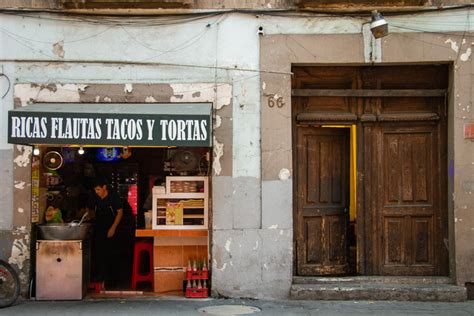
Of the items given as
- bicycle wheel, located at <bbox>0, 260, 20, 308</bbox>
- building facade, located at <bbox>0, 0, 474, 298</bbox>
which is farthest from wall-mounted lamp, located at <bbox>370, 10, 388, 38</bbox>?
bicycle wheel, located at <bbox>0, 260, 20, 308</bbox>

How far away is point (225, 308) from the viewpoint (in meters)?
9.56

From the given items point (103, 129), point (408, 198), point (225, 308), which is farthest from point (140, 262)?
point (408, 198)

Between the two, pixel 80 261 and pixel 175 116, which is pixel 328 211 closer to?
pixel 175 116

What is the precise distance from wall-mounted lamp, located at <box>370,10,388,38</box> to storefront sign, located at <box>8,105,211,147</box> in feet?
9.67

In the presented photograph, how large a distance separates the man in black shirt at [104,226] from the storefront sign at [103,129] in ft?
8.82

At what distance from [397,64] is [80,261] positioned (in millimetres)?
6070

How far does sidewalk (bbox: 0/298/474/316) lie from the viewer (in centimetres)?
925

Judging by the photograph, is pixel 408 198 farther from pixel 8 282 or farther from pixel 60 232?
pixel 8 282

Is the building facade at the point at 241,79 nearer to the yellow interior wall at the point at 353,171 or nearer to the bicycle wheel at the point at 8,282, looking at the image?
the bicycle wheel at the point at 8,282

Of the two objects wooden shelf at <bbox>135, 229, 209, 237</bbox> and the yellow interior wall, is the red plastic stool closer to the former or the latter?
wooden shelf at <bbox>135, 229, 209, 237</bbox>

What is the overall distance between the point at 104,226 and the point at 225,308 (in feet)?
11.3

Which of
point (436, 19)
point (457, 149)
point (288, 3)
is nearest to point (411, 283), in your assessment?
point (457, 149)

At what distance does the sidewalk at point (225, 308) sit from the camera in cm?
925

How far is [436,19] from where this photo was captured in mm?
10195
